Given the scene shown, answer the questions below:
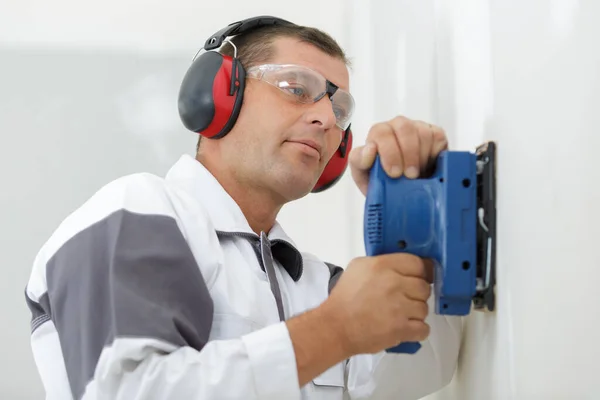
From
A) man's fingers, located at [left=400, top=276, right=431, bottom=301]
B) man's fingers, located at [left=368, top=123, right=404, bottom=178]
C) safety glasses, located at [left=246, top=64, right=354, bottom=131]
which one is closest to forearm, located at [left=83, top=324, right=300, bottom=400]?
man's fingers, located at [left=400, top=276, right=431, bottom=301]

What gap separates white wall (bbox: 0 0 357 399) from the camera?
2.36 metres

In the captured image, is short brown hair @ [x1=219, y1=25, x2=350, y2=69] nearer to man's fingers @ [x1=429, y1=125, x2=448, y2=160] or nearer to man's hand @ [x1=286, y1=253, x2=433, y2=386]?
man's fingers @ [x1=429, y1=125, x2=448, y2=160]

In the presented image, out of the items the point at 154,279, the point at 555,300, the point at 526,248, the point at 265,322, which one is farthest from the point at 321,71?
the point at 555,300

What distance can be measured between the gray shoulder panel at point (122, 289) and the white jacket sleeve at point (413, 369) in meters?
0.42

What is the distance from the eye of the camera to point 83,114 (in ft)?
7.96

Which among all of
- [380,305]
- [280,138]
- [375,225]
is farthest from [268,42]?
[380,305]

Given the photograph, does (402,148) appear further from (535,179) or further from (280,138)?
(280,138)

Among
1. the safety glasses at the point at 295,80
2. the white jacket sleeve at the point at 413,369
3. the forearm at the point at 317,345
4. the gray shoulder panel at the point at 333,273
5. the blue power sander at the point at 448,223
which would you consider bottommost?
the white jacket sleeve at the point at 413,369

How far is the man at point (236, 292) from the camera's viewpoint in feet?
3.26

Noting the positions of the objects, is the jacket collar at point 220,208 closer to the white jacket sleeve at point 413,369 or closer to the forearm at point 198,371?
the white jacket sleeve at point 413,369

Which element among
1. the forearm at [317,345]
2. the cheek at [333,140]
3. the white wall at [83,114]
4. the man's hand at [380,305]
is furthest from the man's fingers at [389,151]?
the white wall at [83,114]

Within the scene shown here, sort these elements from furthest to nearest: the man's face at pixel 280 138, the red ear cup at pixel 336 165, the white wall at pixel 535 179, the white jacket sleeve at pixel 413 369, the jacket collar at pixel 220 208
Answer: the red ear cup at pixel 336 165 → the man's face at pixel 280 138 → the jacket collar at pixel 220 208 → the white jacket sleeve at pixel 413 369 → the white wall at pixel 535 179

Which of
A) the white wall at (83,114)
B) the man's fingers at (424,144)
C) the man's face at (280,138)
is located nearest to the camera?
the man's fingers at (424,144)

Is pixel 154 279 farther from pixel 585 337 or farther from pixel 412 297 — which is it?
pixel 585 337
